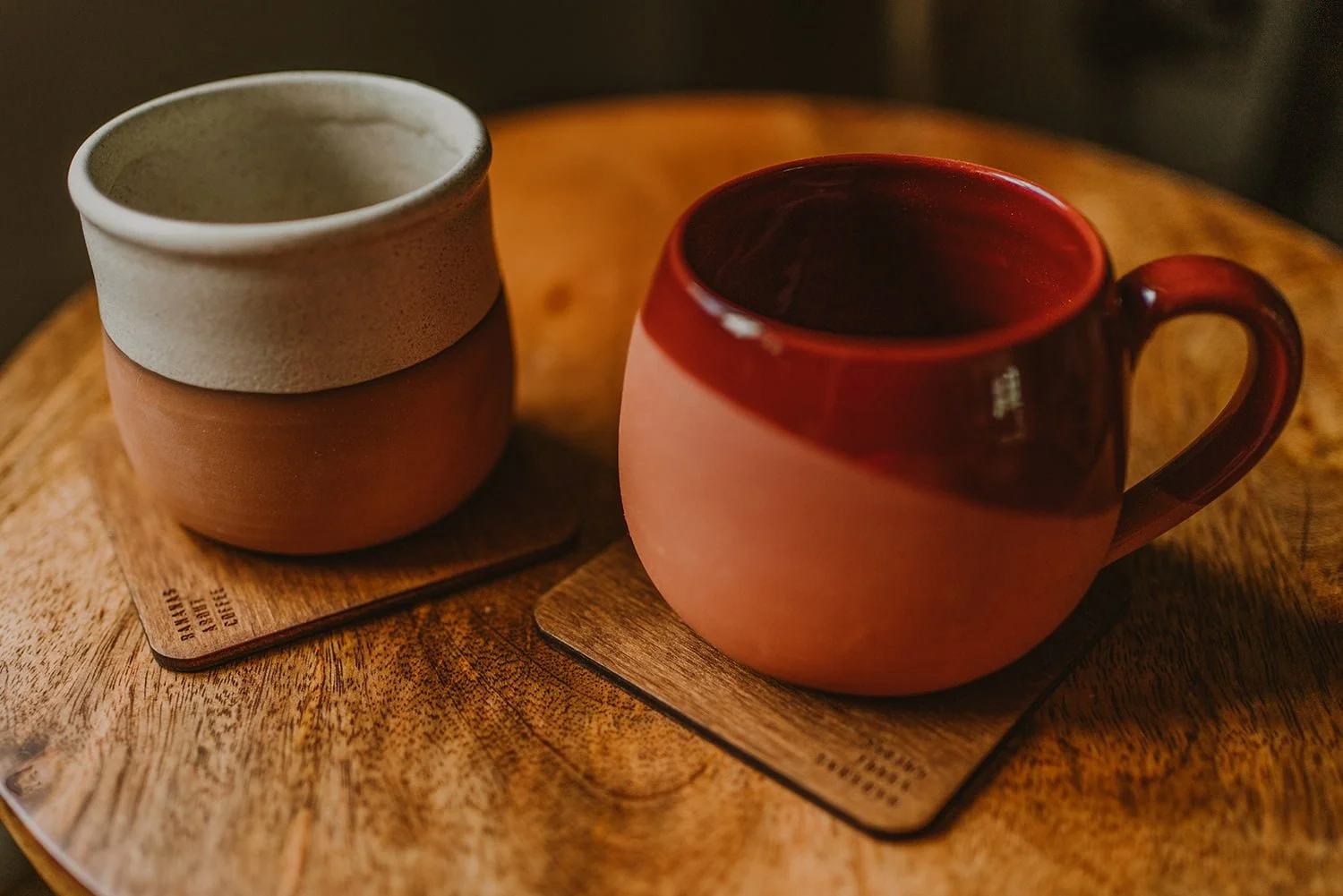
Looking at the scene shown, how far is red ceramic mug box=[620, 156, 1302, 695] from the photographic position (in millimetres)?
340

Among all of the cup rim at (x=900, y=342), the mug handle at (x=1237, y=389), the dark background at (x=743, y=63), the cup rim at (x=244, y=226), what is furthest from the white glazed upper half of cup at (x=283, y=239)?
the dark background at (x=743, y=63)

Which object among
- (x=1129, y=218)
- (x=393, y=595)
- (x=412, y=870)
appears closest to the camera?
(x=412, y=870)

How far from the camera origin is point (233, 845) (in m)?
0.37

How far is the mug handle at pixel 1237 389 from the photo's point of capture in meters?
Answer: 0.38

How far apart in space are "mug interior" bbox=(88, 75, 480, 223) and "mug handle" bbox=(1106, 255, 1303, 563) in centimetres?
27

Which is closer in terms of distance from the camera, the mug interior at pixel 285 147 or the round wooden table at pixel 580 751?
the round wooden table at pixel 580 751

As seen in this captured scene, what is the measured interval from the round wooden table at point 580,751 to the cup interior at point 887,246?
14 centimetres

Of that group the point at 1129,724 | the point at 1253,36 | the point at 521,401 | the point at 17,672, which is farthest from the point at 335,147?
the point at 1253,36

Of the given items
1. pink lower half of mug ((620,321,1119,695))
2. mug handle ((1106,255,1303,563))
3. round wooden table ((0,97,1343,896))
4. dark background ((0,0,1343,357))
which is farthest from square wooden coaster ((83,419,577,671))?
dark background ((0,0,1343,357))

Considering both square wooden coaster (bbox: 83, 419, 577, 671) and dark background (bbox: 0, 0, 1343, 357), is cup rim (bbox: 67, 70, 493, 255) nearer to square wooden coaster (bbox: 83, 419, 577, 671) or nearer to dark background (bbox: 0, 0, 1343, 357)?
square wooden coaster (bbox: 83, 419, 577, 671)

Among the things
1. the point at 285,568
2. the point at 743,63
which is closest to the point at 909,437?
the point at 285,568

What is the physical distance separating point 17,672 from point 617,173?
0.54 m

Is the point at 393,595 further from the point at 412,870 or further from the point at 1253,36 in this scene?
the point at 1253,36

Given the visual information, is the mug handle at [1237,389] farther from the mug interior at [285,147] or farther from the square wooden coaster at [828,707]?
the mug interior at [285,147]
